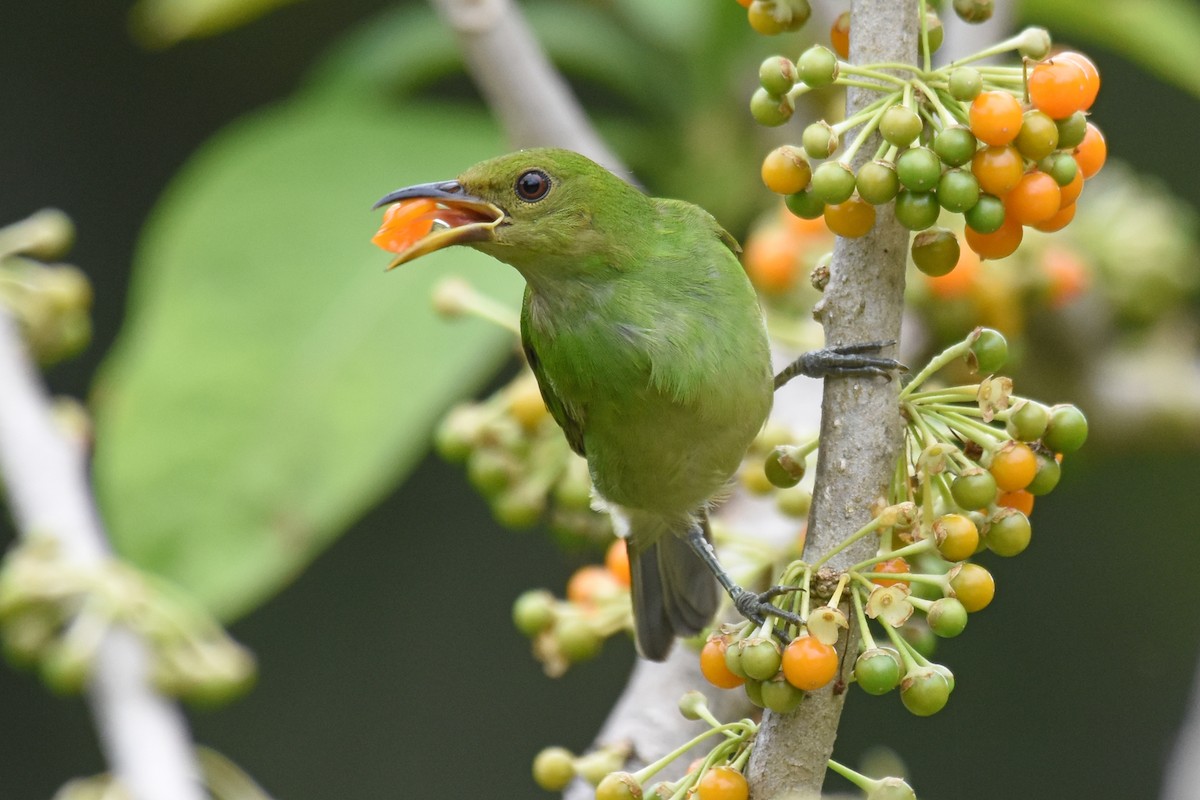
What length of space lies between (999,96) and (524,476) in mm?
939

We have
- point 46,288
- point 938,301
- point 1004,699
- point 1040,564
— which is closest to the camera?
point 46,288

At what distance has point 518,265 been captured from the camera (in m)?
1.87

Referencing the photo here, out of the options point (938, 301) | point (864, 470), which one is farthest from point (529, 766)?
point (864, 470)

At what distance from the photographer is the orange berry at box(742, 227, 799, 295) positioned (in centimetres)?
247

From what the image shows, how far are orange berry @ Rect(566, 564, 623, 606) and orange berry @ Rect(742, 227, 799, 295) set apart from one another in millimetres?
812

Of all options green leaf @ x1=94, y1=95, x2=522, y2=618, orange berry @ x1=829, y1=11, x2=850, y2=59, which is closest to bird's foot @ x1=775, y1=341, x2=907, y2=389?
orange berry @ x1=829, y1=11, x2=850, y2=59

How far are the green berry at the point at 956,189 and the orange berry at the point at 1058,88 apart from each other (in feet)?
0.30

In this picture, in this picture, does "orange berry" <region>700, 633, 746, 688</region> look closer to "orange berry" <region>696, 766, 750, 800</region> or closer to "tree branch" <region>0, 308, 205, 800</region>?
"orange berry" <region>696, 766, 750, 800</region>

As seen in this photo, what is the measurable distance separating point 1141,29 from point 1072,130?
237 cm

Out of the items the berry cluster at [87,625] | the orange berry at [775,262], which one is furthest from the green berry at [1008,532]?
the orange berry at [775,262]

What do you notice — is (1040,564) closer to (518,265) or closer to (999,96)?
(518,265)

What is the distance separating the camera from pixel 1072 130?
1195 mm

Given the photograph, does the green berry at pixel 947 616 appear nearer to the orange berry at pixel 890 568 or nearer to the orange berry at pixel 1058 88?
the orange berry at pixel 890 568

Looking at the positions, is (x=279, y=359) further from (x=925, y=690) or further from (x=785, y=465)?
(x=925, y=690)
